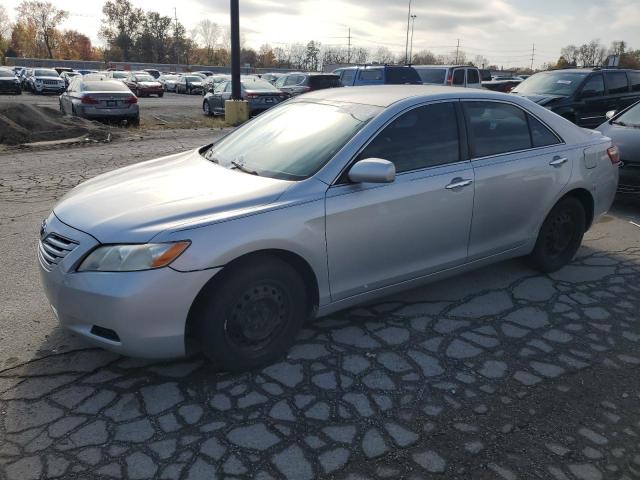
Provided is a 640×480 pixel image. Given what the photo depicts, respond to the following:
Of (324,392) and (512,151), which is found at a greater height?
(512,151)

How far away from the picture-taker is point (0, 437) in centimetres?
253

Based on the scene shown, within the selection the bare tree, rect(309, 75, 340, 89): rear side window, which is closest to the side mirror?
rect(309, 75, 340, 89): rear side window

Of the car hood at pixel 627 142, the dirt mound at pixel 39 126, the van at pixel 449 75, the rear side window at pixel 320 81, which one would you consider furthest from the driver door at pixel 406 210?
the rear side window at pixel 320 81

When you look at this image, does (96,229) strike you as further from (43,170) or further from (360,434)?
(43,170)

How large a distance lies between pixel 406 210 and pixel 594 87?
10639mm

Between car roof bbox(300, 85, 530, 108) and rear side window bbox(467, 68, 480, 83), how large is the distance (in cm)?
1316

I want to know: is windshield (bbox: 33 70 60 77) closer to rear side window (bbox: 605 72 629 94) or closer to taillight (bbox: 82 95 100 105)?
taillight (bbox: 82 95 100 105)

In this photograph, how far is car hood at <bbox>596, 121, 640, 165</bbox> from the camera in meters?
6.65

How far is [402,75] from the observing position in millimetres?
15852

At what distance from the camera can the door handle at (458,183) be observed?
3.69 meters

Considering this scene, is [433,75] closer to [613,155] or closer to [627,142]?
[627,142]

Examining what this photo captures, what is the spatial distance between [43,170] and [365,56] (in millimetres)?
110663

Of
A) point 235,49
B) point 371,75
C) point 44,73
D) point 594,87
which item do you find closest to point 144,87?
point 44,73

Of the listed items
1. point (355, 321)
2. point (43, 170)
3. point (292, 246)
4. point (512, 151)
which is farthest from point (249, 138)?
point (43, 170)
